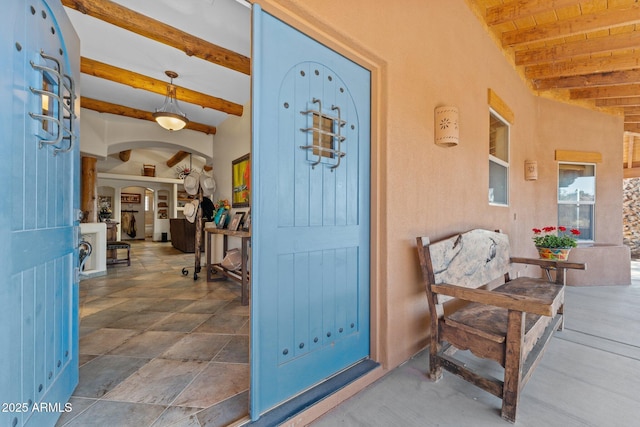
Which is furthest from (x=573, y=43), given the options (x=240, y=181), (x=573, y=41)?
(x=240, y=181)

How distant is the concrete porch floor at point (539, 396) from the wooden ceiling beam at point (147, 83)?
14.8 feet

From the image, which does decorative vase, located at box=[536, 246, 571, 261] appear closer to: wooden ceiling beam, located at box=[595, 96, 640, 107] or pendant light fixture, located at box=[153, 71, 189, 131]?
wooden ceiling beam, located at box=[595, 96, 640, 107]

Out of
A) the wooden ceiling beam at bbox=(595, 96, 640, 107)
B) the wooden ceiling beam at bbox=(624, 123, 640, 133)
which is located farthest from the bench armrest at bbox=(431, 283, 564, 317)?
the wooden ceiling beam at bbox=(624, 123, 640, 133)

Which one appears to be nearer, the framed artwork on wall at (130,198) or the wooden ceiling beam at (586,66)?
the wooden ceiling beam at (586,66)

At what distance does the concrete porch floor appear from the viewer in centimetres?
137

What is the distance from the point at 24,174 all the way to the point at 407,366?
2.28 meters

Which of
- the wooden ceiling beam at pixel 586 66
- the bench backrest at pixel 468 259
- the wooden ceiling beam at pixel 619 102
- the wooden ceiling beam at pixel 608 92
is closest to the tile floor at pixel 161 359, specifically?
the bench backrest at pixel 468 259

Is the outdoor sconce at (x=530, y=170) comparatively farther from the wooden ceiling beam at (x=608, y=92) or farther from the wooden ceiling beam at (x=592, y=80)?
the wooden ceiling beam at (x=608, y=92)

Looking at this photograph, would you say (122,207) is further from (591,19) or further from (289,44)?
(591,19)

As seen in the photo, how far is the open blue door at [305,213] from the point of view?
50.9 inches

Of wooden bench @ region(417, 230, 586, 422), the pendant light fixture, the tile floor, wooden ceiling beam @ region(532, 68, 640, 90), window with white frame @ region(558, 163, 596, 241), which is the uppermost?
wooden ceiling beam @ region(532, 68, 640, 90)

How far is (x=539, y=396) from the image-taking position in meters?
1.55

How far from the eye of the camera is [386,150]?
1.74 metres

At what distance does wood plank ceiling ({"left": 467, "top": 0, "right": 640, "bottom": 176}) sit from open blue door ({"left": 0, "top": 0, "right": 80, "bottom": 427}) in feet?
11.6
